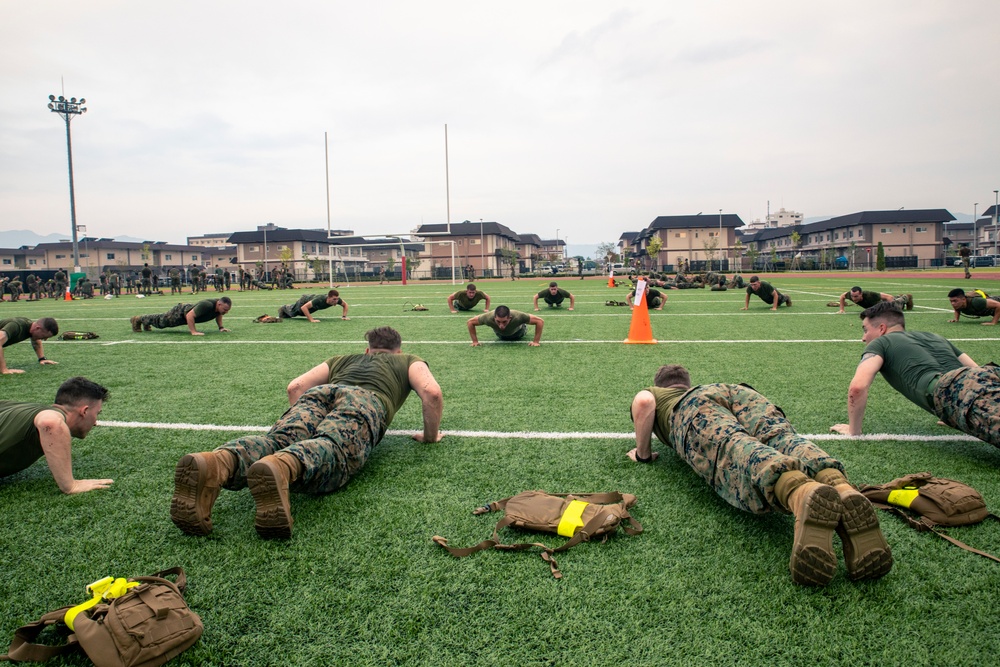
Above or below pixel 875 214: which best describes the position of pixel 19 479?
below

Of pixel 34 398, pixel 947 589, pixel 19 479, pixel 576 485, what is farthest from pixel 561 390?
pixel 34 398

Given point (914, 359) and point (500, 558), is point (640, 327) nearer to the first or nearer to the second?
point (914, 359)

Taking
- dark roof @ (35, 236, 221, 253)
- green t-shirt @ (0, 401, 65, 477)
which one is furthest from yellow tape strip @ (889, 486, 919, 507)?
dark roof @ (35, 236, 221, 253)

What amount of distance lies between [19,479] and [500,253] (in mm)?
78226

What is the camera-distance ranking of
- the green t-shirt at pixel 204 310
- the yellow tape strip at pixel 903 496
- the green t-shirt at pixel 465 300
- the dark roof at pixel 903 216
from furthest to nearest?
the dark roof at pixel 903 216, the green t-shirt at pixel 465 300, the green t-shirt at pixel 204 310, the yellow tape strip at pixel 903 496

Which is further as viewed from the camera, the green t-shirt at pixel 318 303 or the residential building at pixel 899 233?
the residential building at pixel 899 233

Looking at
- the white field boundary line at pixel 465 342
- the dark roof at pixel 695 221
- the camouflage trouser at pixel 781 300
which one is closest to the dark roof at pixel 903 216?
the dark roof at pixel 695 221

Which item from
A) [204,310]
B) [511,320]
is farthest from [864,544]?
[204,310]

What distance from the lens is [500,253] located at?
81438mm

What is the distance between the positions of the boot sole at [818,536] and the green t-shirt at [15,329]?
9.99 meters

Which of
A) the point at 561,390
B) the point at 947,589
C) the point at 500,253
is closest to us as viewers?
the point at 947,589

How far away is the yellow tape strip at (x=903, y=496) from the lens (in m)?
3.40

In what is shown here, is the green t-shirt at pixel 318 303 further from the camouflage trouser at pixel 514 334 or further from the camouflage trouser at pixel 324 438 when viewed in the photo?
the camouflage trouser at pixel 324 438

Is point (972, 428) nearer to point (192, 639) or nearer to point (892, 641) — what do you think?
point (892, 641)
